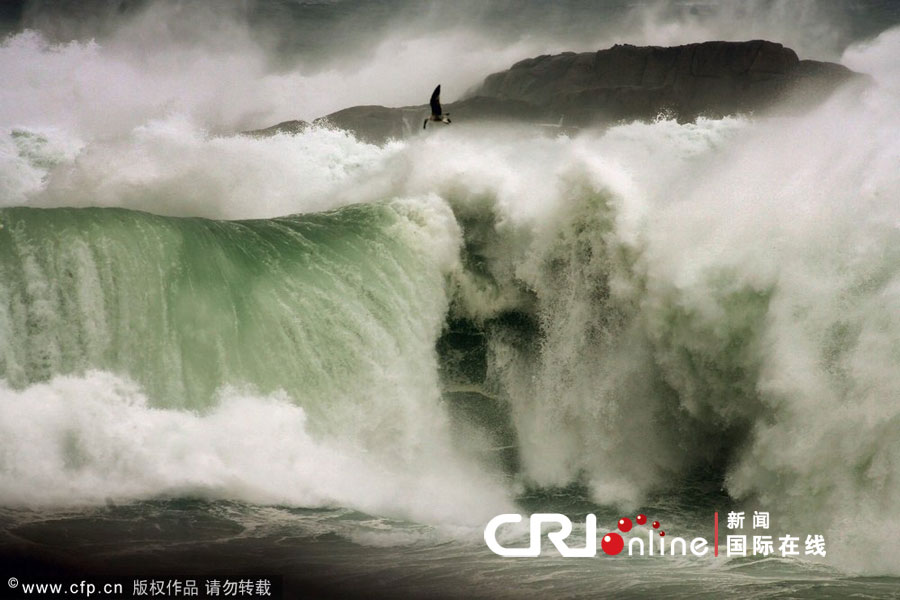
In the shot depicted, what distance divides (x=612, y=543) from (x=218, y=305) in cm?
522

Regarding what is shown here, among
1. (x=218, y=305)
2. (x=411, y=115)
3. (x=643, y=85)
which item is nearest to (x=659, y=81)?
(x=643, y=85)

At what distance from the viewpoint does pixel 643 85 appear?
39719 mm

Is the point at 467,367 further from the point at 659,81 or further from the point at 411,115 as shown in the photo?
the point at 659,81

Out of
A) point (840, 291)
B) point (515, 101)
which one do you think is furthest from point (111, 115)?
point (840, 291)

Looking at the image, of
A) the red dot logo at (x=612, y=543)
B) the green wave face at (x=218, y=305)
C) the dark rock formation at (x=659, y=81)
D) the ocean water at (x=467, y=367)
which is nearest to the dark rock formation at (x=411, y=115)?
the dark rock formation at (x=659, y=81)

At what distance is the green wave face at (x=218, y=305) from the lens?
10.5m

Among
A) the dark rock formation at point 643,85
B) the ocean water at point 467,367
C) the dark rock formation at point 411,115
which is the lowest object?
the ocean water at point 467,367

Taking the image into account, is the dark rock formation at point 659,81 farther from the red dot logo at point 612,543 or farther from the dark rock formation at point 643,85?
the red dot logo at point 612,543

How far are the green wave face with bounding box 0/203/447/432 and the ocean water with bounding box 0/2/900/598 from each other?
4 centimetres

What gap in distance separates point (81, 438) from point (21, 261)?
220 centimetres

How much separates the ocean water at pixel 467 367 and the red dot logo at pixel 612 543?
15 cm

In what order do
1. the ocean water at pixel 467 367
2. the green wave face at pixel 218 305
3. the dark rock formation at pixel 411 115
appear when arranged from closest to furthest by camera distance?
the ocean water at pixel 467 367, the green wave face at pixel 218 305, the dark rock formation at pixel 411 115

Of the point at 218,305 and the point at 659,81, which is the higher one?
the point at 659,81

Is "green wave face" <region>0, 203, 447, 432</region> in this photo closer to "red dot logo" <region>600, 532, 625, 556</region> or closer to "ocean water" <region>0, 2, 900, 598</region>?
"ocean water" <region>0, 2, 900, 598</region>
